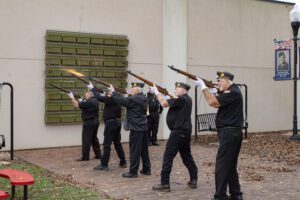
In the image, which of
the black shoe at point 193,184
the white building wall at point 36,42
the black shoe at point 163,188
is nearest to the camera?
the black shoe at point 163,188

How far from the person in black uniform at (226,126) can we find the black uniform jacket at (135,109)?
9.01 ft

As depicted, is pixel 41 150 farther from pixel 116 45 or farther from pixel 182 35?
pixel 182 35

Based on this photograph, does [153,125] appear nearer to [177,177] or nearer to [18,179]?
[177,177]

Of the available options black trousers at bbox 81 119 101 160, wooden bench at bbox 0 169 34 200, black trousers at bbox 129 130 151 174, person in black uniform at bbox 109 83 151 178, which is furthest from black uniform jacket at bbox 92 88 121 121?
wooden bench at bbox 0 169 34 200

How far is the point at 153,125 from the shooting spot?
48.7 feet

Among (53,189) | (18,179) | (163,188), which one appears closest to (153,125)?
(163,188)

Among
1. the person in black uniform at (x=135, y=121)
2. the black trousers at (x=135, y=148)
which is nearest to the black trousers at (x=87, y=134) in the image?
the person in black uniform at (x=135, y=121)

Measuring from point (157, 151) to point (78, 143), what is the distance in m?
2.65

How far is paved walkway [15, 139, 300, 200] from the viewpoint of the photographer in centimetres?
820

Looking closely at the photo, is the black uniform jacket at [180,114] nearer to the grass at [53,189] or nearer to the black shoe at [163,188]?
the black shoe at [163,188]

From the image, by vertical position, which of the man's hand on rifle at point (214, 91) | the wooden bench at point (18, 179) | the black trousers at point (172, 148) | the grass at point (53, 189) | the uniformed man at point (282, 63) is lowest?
the grass at point (53, 189)

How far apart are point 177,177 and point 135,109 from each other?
5.37 feet

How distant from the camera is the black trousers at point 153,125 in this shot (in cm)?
1474

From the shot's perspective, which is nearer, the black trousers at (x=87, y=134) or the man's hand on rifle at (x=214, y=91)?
the man's hand on rifle at (x=214, y=91)
